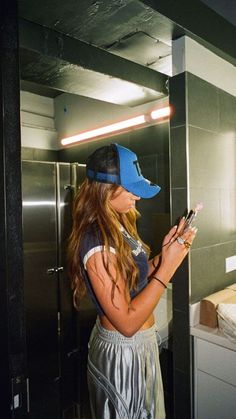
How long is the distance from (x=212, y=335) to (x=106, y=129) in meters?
2.42

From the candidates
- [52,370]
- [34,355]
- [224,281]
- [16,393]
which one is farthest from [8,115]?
[52,370]

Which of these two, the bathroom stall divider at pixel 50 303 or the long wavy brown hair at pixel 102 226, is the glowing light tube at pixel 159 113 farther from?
the long wavy brown hair at pixel 102 226

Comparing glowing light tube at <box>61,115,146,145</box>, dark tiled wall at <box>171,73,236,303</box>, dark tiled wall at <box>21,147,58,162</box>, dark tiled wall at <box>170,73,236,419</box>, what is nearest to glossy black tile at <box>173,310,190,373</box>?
dark tiled wall at <box>170,73,236,419</box>

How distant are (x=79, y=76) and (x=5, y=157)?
1594 millimetres

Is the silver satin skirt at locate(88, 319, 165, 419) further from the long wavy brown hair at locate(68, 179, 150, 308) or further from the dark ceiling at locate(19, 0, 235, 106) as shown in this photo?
the dark ceiling at locate(19, 0, 235, 106)

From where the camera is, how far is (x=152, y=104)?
9.39 feet

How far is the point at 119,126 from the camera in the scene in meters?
3.19

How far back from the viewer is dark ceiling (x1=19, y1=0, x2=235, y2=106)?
1.56 m

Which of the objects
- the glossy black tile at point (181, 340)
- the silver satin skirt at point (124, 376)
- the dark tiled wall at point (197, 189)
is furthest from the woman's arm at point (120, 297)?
the glossy black tile at point (181, 340)

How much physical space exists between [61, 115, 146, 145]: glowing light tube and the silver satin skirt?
2172 mm

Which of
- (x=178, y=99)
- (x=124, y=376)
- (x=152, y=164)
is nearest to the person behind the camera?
(x=124, y=376)

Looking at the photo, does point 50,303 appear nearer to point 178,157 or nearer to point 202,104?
point 178,157

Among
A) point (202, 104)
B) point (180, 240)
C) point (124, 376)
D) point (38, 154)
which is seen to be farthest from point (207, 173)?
point (38, 154)

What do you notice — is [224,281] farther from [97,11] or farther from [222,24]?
[97,11]
